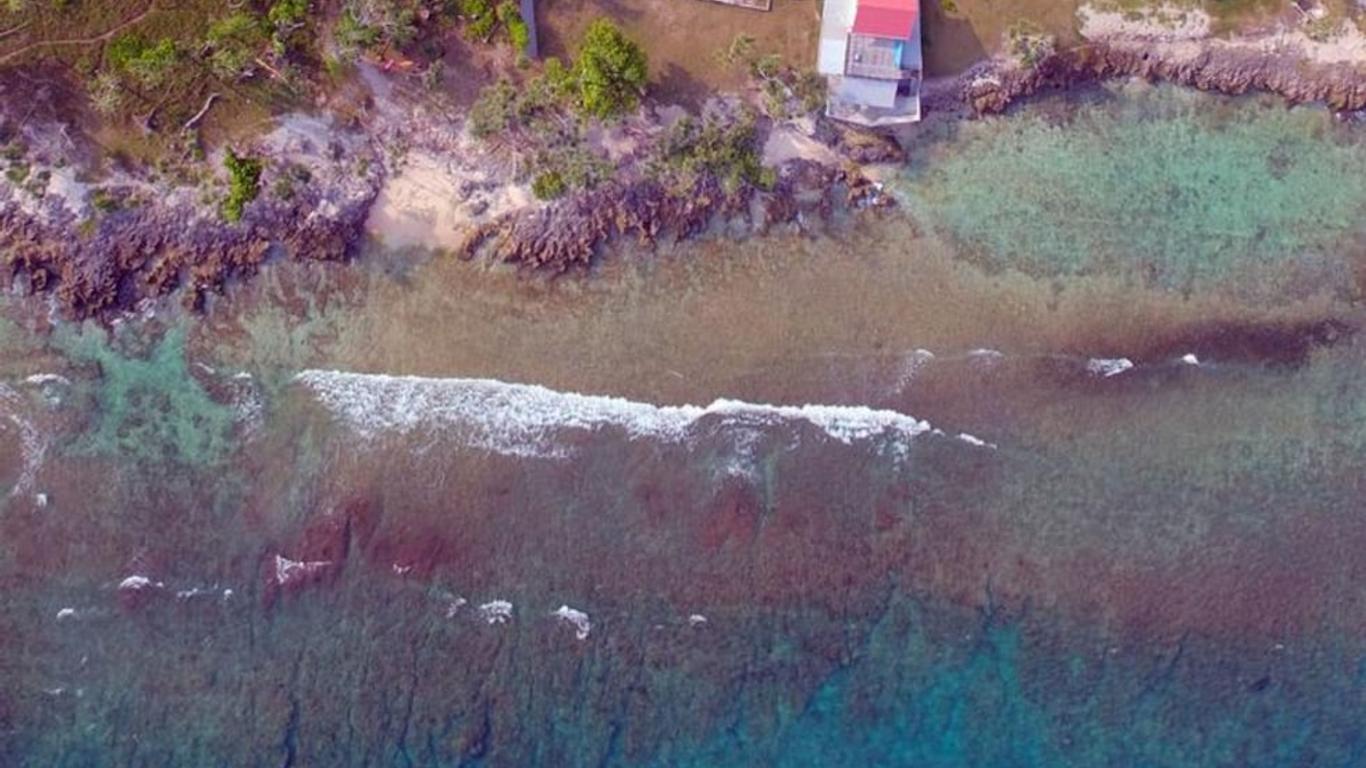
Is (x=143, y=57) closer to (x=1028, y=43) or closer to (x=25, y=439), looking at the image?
(x=25, y=439)

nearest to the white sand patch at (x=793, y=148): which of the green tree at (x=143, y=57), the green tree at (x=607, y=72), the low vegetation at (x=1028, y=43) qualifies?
the green tree at (x=607, y=72)

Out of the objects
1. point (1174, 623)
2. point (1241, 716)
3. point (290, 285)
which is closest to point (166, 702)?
point (290, 285)

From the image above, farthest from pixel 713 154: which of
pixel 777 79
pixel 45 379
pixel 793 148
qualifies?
pixel 45 379

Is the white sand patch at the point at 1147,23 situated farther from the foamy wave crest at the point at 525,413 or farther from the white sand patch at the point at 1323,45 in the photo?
the foamy wave crest at the point at 525,413

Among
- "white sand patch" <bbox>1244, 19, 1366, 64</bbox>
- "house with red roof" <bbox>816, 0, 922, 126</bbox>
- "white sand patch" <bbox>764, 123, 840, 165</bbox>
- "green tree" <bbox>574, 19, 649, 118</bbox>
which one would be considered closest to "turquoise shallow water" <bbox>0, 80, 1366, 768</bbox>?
"house with red roof" <bbox>816, 0, 922, 126</bbox>

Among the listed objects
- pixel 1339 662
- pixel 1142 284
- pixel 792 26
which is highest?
pixel 792 26

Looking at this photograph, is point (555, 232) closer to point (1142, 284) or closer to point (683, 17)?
point (683, 17)

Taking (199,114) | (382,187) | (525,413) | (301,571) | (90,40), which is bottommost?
(301,571)
